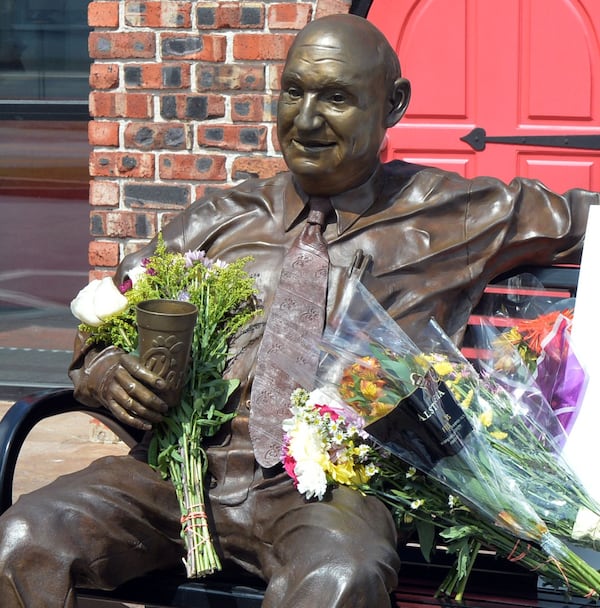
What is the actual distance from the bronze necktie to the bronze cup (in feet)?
0.75

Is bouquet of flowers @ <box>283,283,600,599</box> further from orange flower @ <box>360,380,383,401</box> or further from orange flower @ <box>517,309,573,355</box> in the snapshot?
orange flower @ <box>517,309,573,355</box>

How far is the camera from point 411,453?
2.72m

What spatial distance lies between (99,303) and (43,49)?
5.80 metres

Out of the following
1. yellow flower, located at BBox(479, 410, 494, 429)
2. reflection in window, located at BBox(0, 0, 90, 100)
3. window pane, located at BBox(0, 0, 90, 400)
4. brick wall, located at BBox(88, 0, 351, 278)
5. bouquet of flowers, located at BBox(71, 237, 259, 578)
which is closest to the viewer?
yellow flower, located at BBox(479, 410, 494, 429)

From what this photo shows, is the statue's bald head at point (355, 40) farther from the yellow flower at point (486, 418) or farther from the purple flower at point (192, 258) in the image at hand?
the yellow flower at point (486, 418)

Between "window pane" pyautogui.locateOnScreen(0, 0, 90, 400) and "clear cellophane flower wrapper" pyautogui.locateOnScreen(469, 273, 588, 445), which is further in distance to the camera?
"window pane" pyautogui.locateOnScreen(0, 0, 90, 400)

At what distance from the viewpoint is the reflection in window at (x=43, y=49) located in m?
8.35

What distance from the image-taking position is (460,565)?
A: 2797 mm

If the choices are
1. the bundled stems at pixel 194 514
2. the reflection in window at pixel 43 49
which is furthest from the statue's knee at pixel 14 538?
the reflection in window at pixel 43 49

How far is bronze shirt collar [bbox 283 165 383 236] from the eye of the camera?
3289mm

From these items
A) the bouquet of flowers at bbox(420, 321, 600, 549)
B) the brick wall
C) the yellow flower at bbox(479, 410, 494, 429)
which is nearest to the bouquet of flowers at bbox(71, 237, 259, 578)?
the bouquet of flowers at bbox(420, 321, 600, 549)

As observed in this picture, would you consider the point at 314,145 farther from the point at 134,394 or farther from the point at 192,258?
the point at 134,394

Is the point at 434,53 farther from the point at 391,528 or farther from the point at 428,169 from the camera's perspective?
the point at 391,528

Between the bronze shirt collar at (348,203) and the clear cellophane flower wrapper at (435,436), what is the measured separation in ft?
1.91
